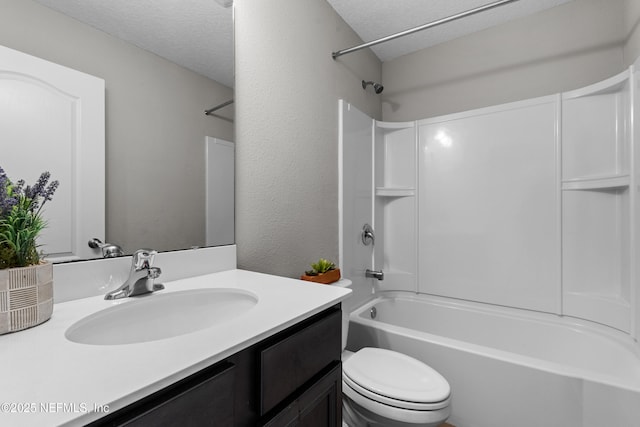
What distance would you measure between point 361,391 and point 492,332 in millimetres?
1228

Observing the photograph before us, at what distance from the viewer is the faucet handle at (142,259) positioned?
2.81ft

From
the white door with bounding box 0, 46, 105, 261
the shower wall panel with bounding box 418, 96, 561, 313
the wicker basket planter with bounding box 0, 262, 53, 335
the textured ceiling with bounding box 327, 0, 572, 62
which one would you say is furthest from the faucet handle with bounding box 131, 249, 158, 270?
the shower wall panel with bounding box 418, 96, 561, 313

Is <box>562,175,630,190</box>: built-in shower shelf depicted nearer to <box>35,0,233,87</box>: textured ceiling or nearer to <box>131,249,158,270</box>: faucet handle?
<box>35,0,233,87</box>: textured ceiling

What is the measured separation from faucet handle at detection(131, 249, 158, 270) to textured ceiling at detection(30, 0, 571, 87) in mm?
654

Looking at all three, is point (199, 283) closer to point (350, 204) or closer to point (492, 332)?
point (350, 204)

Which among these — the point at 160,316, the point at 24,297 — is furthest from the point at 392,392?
the point at 24,297

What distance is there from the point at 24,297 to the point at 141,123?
1.92ft

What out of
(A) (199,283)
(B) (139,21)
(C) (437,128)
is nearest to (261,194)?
(A) (199,283)

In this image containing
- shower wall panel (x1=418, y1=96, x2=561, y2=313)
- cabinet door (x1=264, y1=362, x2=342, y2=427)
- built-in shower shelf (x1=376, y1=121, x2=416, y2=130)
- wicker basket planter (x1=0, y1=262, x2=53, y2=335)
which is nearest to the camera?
wicker basket planter (x1=0, y1=262, x2=53, y2=335)

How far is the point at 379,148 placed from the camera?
7.97 feet

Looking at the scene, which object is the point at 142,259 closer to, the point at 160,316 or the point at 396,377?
the point at 160,316

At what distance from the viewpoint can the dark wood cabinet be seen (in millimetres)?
461

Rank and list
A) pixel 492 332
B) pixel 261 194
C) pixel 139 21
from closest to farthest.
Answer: pixel 139 21 < pixel 261 194 < pixel 492 332

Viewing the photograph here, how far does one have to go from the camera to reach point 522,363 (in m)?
1.32
